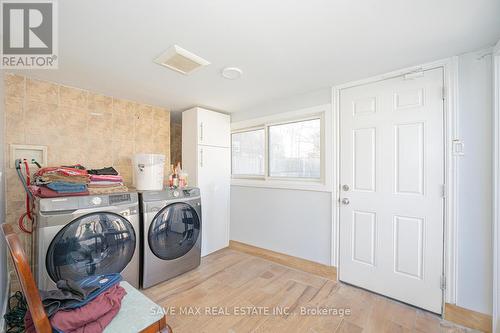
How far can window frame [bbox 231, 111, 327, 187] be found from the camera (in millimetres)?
2298

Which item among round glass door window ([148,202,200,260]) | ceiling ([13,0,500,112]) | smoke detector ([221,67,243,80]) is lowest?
round glass door window ([148,202,200,260])

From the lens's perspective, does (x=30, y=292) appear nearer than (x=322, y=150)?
Yes

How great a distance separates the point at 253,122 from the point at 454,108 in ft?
6.55

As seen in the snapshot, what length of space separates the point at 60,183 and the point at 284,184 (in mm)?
2117

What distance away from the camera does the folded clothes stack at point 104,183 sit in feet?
5.94

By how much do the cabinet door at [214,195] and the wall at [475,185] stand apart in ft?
7.97

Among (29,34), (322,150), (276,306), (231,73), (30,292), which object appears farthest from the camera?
(322,150)

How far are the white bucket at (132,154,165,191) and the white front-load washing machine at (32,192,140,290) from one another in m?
0.22

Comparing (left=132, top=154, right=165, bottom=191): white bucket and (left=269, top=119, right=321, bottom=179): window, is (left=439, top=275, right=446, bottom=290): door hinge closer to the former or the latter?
(left=269, top=119, right=321, bottom=179): window

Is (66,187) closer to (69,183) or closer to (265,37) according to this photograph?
(69,183)

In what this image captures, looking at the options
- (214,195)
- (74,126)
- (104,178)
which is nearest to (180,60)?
(104,178)

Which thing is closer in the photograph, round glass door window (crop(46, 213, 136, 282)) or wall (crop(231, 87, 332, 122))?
round glass door window (crop(46, 213, 136, 282))

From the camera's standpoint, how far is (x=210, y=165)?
9.37 ft

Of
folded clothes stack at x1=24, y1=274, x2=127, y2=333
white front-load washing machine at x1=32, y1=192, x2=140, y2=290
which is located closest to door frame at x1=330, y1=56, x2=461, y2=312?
folded clothes stack at x1=24, y1=274, x2=127, y2=333
